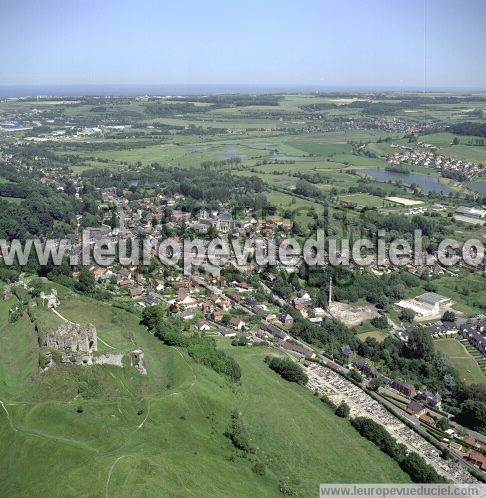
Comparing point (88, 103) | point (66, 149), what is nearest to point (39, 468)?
point (66, 149)

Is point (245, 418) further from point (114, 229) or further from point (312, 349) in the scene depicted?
point (114, 229)

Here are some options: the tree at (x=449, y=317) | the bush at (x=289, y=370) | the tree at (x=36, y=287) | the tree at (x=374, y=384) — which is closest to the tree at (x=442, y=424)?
the tree at (x=374, y=384)

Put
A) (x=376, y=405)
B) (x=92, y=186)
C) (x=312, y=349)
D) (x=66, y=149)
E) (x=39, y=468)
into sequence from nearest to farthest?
(x=39, y=468) < (x=376, y=405) < (x=312, y=349) < (x=92, y=186) < (x=66, y=149)

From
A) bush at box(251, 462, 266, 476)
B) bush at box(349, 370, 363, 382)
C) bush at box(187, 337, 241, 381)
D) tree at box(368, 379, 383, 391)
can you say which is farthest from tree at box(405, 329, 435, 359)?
bush at box(251, 462, 266, 476)

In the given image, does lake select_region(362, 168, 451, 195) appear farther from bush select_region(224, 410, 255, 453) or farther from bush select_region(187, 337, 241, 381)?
bush select_region(224, 410, 255, 453)

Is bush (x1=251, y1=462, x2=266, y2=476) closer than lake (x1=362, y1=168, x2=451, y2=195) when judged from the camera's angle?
Yes

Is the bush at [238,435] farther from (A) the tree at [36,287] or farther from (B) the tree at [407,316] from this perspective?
(B) the tree at [407,316]

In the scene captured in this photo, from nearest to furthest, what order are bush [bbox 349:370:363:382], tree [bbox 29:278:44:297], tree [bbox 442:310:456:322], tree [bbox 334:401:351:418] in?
tree [bbox 334:401:351:418] < bush [bbox 349:370:363:382] < tree [bbox 29:278:44:297] < tree [bbox 442:310:456:322]
